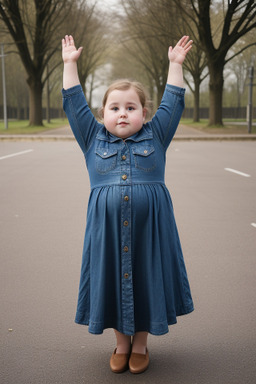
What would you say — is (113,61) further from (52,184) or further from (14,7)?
(52,184)

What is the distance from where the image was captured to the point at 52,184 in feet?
27.6

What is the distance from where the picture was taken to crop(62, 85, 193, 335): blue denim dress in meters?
2.34

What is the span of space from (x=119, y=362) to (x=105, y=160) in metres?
1.01

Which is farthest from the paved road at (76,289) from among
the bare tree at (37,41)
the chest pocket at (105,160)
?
the bare tree at (37,41)

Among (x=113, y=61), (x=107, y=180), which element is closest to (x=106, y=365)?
(x=107, y=180)

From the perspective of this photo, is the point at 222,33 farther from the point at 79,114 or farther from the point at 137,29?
the point at 79,114

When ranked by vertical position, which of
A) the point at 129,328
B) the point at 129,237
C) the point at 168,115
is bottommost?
the point at 129,328

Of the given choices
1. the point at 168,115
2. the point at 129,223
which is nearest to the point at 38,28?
the point at 168,115

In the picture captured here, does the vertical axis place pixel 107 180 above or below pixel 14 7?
below

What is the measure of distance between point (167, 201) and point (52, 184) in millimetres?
6160

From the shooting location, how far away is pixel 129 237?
2.33 metres

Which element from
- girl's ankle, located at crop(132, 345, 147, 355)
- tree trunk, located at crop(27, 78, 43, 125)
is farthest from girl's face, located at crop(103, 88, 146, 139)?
tree trunk, located at crop(27, 78, 43, 125)

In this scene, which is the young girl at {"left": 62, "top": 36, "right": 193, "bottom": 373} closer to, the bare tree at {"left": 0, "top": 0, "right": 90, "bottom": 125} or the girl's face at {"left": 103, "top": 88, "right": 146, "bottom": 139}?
the girl's face at {"left": 103, "top": 88, "right": 146, "bottom": 139}

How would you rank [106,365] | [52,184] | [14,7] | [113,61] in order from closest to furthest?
[106,365], [52,184], [14,7], [113,61]
